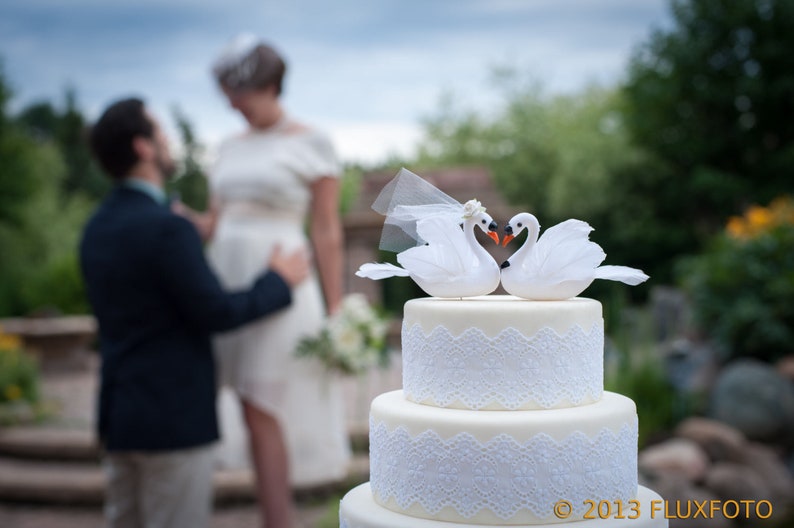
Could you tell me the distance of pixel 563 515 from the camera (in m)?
2.21

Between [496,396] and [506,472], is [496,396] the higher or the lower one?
the higher one

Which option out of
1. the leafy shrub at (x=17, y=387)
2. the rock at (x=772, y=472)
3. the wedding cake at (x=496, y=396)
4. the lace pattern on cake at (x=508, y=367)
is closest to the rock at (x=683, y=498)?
the rock at (x=772, y=472)

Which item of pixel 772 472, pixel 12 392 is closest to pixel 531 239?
pixel 772 472

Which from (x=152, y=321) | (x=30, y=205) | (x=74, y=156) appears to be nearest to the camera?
(x=152, y=321)

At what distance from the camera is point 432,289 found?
2.42m

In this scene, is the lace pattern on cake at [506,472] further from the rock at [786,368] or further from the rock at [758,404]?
the rock at [786,368]

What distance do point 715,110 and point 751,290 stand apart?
478 inches

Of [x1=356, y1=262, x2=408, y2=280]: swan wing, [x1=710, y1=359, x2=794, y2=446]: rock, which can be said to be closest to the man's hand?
[x1=356, y1=262, x2=408, y2=280]: swan wing

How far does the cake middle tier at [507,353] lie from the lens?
2.27m

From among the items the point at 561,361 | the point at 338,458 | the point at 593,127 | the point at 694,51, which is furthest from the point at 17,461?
the point at 593,127

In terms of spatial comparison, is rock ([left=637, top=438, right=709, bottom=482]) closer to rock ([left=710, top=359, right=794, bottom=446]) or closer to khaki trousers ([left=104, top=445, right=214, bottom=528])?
rock ([left=710, top=359, right=794, bottom=446])

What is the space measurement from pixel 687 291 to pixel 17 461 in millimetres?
7367

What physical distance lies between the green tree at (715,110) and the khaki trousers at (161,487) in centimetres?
1675

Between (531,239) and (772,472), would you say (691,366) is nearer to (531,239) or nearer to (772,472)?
(772,472)
